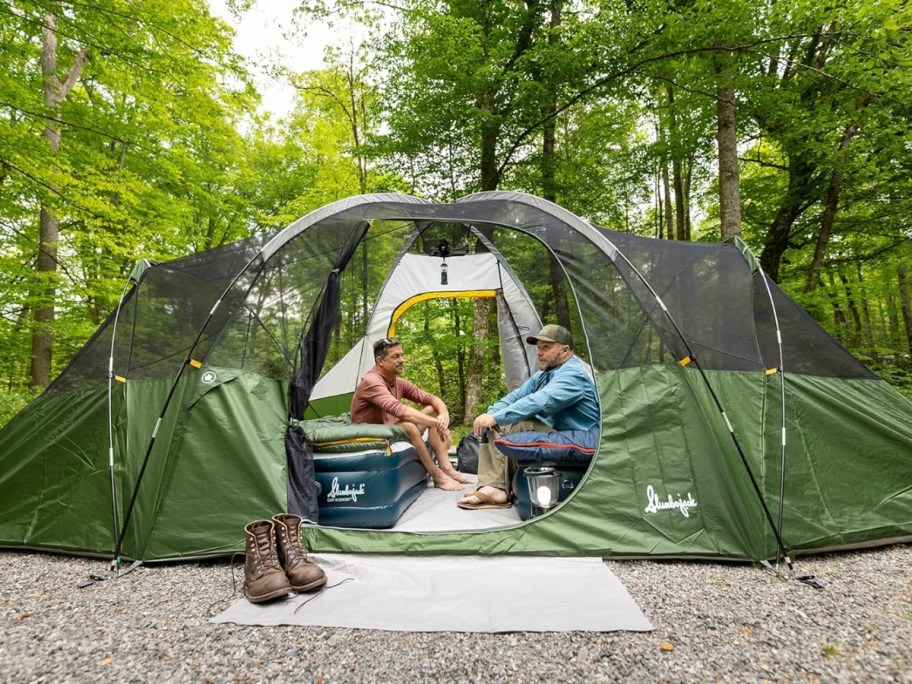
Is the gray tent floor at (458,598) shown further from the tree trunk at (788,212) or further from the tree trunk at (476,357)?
the tree trunk at (788,212)

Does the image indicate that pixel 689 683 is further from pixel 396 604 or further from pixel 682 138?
pixel 682 138

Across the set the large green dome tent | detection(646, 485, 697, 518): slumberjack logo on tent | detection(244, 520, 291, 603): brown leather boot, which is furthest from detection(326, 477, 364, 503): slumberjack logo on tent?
detection(646, 485, 697, 518): slumberjack logo on tent

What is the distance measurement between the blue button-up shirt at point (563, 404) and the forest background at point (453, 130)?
988mm

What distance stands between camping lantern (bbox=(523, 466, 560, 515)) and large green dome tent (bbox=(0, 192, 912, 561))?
0.16 meters

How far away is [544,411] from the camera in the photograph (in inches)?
123

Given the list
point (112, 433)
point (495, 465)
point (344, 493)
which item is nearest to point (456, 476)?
point (495, 465)

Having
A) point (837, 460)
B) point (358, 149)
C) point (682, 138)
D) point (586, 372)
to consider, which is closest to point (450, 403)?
point (358, 149)

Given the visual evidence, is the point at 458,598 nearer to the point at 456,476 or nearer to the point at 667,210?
the point at 456,476

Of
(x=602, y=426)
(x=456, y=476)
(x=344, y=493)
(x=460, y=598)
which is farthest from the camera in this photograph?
(x=456, y=476)

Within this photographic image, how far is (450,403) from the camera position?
11539mm

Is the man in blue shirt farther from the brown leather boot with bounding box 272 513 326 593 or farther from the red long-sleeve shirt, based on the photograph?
the brown leather boot with bounding box 272 513 326 593

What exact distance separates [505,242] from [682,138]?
483 cm

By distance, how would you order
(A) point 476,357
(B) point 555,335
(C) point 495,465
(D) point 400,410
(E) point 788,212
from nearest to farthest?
(B) point 555,335
(C) point 495,465
(D) point 400,410
(E) point 788,212
(A) point 476,357

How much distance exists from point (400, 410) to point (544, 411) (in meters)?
1.19
